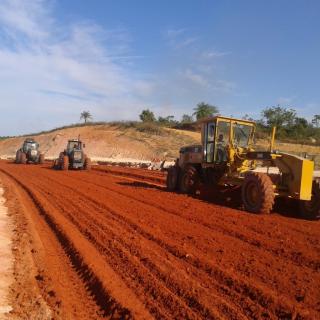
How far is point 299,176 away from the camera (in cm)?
1124

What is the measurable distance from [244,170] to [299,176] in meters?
2.49

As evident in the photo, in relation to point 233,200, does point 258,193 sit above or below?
above

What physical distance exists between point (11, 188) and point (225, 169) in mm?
8028

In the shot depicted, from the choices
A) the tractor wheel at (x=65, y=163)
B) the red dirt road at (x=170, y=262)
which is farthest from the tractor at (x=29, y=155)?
the red dirt road at (x=170, y=262)

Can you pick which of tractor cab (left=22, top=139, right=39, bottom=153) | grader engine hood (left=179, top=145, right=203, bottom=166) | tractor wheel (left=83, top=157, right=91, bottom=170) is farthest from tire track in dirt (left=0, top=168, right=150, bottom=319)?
tractor cab (left=22, top=139, right=39, bottom=153)

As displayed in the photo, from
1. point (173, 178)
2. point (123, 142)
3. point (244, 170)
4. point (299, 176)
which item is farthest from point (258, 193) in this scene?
point (123, 142)

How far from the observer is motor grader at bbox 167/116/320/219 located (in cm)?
1125

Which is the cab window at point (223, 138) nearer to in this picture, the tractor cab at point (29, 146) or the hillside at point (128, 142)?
the tractor cab at point (29, 146)

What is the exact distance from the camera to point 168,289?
578cm

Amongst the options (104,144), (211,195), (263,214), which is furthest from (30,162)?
Answer: (263,214)

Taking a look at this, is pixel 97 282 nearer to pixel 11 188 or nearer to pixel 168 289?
pixel 168 289

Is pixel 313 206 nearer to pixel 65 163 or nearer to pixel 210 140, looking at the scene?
pixel 210 140

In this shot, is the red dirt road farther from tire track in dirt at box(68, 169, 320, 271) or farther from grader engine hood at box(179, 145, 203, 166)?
grader engine hood at box(179, 145, 203, 166)

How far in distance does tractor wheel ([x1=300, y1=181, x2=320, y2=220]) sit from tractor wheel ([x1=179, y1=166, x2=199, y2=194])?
436 cm
